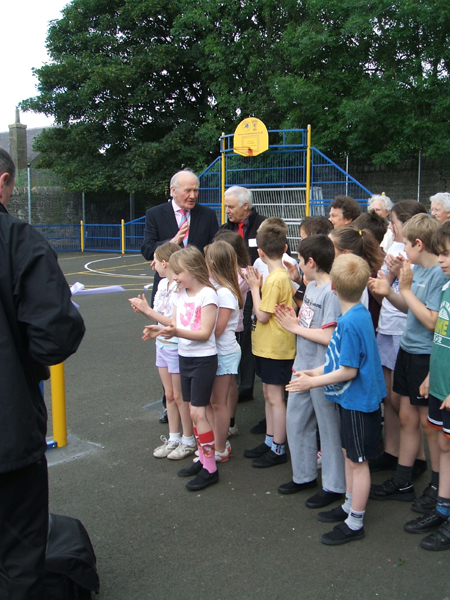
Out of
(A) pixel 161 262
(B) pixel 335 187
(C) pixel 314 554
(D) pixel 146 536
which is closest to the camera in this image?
(C) pixel 314 554

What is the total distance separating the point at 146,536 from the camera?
3.24 meters

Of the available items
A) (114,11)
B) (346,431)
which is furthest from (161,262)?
(114,11)

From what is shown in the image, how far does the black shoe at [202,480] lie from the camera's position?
3766 mm

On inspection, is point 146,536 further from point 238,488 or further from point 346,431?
point 346,431

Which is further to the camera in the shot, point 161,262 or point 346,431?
point 161,262

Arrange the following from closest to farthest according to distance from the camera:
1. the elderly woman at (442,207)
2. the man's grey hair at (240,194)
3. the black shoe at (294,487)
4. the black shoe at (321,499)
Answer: the black shoe at (321,499) < the black shoe at (294,487) < the elderly woman at (442,207) < the man's grey hair at (240,194)

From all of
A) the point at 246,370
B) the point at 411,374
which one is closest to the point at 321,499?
the point at 411,374

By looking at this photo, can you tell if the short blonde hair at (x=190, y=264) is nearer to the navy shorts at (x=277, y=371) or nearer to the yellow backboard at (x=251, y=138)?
the navy shorts at (x=277, y=371)

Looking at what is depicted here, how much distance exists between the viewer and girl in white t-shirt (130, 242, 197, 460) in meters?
4.24

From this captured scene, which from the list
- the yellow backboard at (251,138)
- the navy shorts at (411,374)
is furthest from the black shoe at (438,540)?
the yellow backboard at (251,138)

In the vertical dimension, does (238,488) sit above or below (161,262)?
below

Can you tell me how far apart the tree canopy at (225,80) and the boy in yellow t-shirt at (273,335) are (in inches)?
667

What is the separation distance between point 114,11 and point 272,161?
14.1 metres

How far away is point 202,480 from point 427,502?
1.42 metres
